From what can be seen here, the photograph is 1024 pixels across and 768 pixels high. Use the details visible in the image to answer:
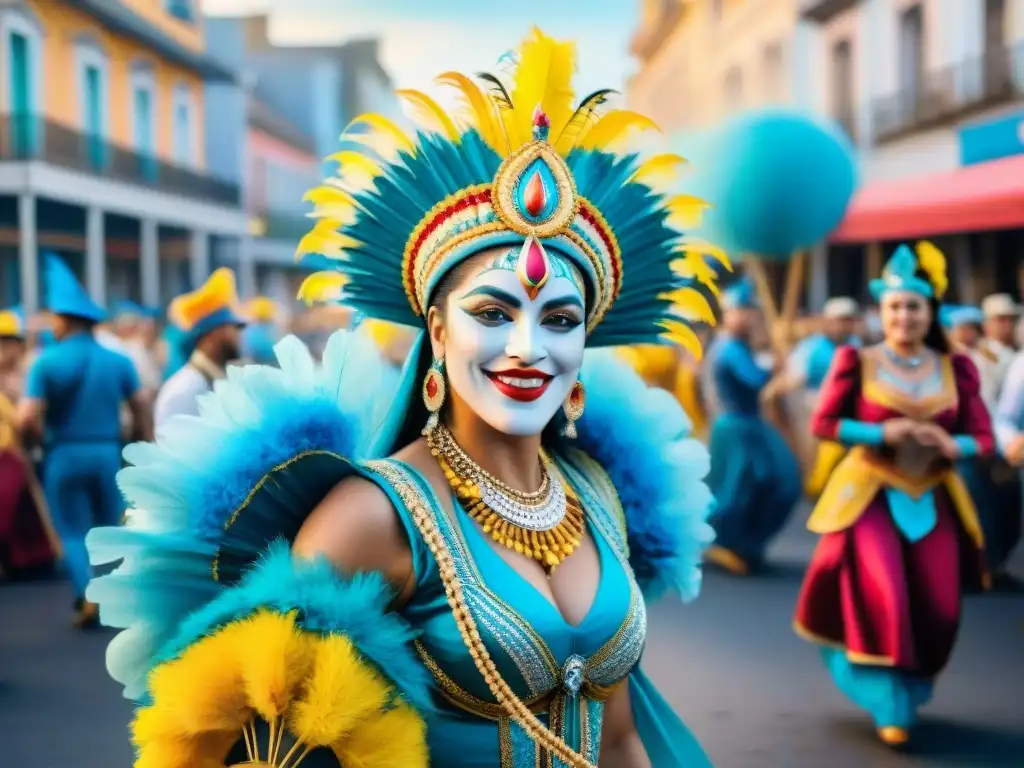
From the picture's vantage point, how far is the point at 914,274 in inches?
205

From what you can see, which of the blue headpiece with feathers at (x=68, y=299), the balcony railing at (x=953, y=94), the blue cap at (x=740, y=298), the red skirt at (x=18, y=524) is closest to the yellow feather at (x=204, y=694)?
the blue headpiece with feathers at (x=68, y=299)

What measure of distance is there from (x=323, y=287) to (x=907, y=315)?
3.24 metres

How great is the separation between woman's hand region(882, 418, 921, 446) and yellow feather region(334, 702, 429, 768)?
3.40 m

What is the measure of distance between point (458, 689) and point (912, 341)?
3.51 m

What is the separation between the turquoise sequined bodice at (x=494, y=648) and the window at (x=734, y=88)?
23.5 meters

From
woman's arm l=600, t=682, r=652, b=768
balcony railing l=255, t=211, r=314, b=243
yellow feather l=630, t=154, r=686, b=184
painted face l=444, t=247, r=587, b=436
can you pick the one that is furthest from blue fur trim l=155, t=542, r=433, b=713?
balcony railing l=255, t=211, r=314, b=243

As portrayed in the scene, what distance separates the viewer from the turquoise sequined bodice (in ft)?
7.11

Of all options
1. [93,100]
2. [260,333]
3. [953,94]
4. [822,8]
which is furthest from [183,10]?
[953,94]

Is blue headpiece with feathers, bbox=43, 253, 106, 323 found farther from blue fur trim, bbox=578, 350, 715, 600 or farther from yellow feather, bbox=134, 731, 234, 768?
yellow feather, bbox=134, 731, 234, 768

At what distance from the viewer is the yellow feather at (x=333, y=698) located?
6.36 ft

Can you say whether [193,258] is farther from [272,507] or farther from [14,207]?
[272,507]

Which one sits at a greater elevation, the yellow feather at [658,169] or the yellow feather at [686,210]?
the yellow feather at [658,169]

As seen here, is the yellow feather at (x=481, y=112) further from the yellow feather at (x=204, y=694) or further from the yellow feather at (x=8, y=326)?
the yellow feather at (x=8, y=326)

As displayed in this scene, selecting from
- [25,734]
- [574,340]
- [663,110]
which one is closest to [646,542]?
[574,340]
